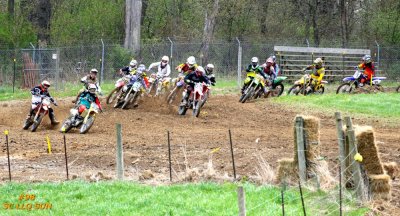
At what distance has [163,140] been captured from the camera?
1630cm

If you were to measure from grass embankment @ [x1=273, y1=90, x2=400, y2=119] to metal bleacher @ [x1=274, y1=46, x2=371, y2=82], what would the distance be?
9455 mm

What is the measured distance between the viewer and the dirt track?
1269 centimetres

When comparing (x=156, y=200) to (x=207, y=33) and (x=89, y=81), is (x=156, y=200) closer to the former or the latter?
(x=89, y=81)

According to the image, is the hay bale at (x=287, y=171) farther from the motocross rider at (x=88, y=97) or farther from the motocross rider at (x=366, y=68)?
the motocross rider at (x=366, y=68)

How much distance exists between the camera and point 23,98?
2891 cm

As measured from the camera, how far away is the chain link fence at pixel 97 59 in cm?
3184

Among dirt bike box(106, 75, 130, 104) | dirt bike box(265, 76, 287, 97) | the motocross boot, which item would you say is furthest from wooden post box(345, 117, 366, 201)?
dirt bike box(265, 76, 287, 97)

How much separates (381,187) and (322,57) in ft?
96.0

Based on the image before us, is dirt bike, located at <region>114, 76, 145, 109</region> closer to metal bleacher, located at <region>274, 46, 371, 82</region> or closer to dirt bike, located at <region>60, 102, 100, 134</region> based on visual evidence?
dirt bike, located at <region>60, 102, 100, 134</region>

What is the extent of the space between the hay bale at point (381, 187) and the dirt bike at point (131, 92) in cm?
1394

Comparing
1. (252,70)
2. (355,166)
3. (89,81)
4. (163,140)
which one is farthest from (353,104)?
(355,166)

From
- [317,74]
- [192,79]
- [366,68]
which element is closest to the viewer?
[192,79]

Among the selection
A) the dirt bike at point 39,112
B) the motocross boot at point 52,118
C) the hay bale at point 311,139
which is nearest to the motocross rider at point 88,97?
the dirt bike at point 39,112

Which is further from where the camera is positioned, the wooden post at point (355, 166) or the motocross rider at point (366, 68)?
the motocross rider at point (366, 68)
